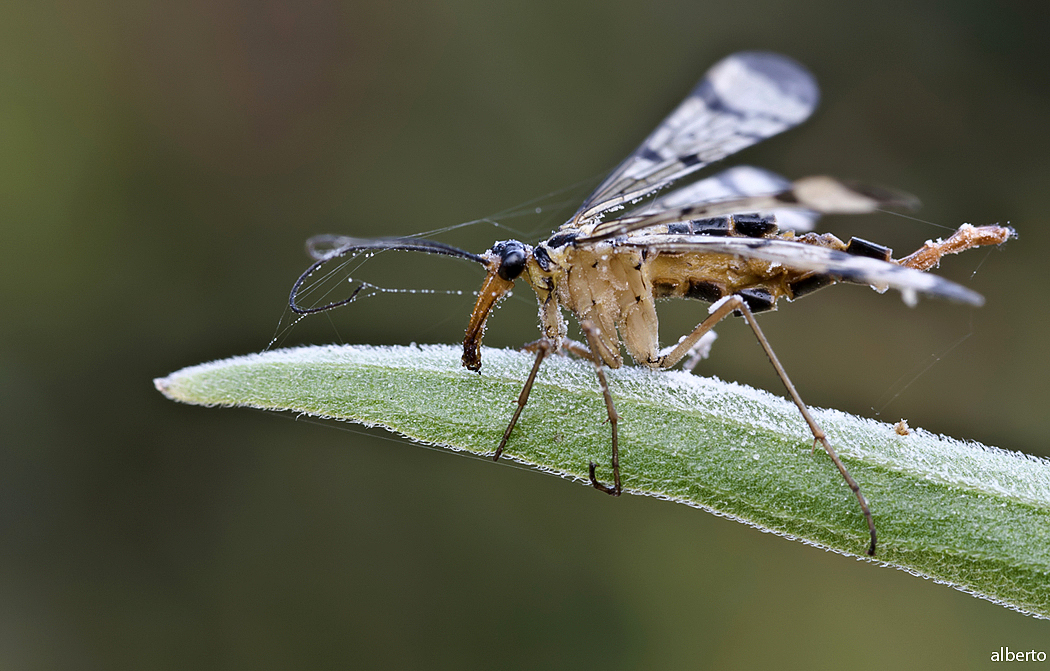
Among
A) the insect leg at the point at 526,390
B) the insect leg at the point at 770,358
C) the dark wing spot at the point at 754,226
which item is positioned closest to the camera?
the insect leg at the point at 770,358

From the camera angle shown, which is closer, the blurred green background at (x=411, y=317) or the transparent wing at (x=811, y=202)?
the transparent wing at (x=811, y=202)

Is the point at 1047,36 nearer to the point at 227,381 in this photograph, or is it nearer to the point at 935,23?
the point at 935,23

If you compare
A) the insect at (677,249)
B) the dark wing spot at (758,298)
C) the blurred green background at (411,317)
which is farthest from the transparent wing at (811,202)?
the blurred green background at (411,317)

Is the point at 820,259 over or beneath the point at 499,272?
beneath

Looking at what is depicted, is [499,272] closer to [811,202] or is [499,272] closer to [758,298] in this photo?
[758,298]

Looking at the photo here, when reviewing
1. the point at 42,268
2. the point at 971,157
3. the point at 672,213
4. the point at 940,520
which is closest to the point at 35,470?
the point at 42,268

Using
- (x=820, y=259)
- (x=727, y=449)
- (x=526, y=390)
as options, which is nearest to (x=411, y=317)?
(x=526, y=390)

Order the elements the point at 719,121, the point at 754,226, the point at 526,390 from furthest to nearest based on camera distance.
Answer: the point at 719,121, the point at 754,226, the point at 526,390

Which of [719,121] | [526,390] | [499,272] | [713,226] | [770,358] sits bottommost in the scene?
[770,358]

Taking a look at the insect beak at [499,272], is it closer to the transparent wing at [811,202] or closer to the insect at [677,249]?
the insect at [677,249]
